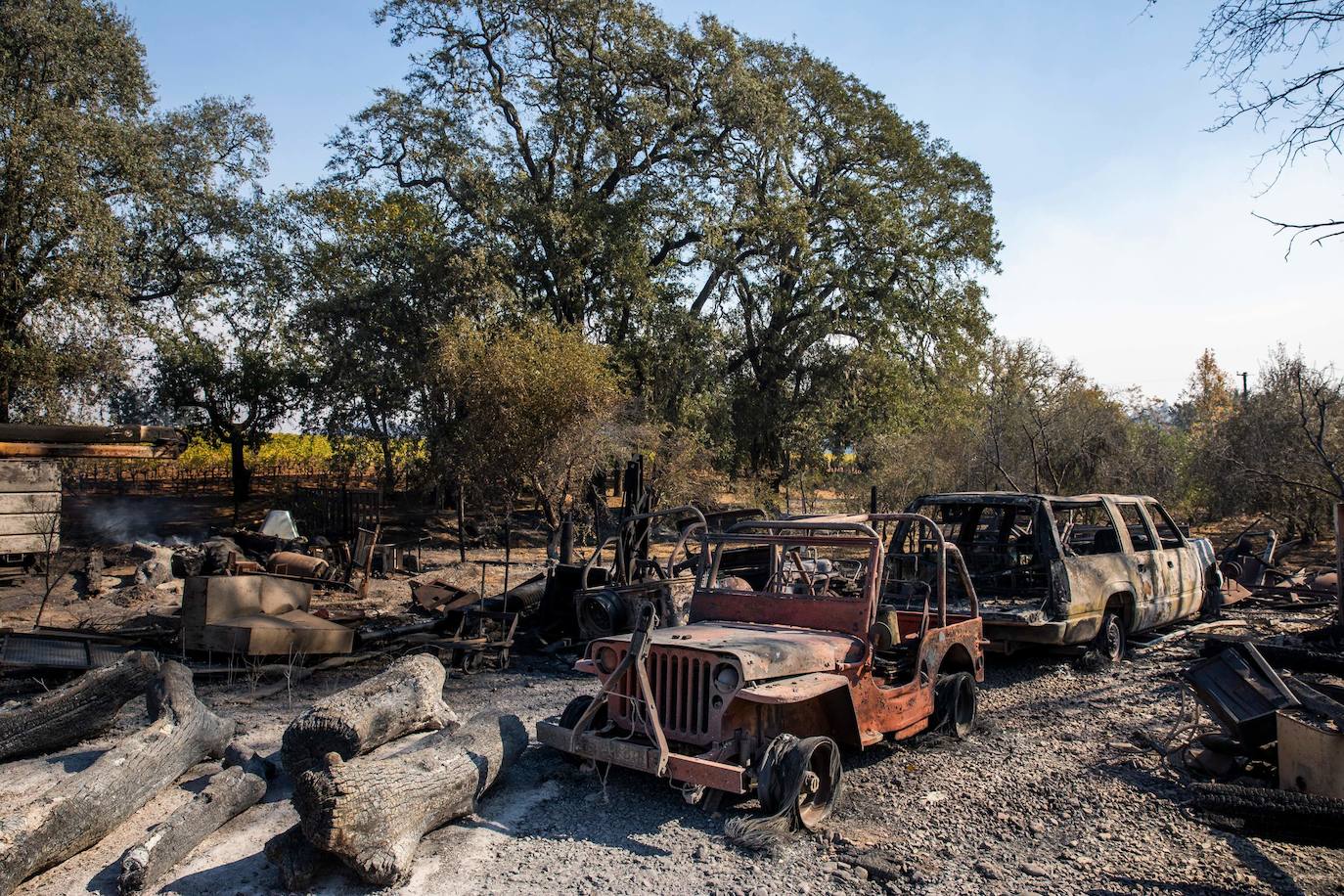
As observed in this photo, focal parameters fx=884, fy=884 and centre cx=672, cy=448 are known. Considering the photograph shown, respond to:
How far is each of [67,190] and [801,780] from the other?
18614mm

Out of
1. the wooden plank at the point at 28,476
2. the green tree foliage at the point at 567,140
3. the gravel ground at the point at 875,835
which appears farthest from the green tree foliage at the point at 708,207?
the gravel ground at the point at 875,835

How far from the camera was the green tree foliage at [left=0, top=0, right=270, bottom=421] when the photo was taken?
17.0 meters

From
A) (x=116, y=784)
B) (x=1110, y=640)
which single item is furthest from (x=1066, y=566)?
(x=116, y=784)

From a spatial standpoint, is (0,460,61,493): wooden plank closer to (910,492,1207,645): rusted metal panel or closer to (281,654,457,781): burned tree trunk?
(281,654,457,781): burned tree trunk

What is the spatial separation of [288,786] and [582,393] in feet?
42.8

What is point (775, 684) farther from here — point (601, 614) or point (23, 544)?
point (23, 544)

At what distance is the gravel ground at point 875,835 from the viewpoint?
436cm

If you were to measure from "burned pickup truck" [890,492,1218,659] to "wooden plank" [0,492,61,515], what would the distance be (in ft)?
47.8

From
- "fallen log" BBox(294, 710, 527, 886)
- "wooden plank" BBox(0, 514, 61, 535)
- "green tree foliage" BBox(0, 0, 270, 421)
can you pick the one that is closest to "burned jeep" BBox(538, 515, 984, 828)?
"fallen log" BBox(294, 710, 527, 886)

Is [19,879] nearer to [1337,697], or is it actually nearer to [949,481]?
[1337,697]

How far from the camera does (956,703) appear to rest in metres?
6.44

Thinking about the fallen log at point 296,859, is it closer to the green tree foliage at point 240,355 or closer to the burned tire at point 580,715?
the burned tire at point 580,715

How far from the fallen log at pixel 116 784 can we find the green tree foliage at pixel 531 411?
11.8 metres

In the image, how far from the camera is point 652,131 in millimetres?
23172
